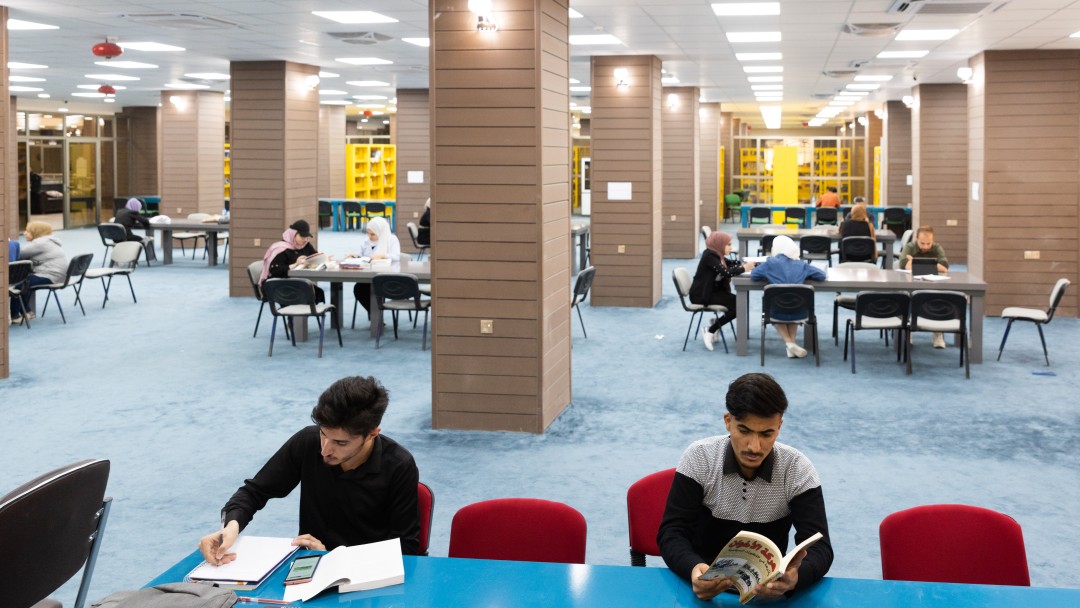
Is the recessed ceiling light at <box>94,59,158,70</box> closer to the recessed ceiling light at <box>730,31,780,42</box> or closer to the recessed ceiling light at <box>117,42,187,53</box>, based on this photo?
the recessed ceiling light at <box>117,42,187,53</box>

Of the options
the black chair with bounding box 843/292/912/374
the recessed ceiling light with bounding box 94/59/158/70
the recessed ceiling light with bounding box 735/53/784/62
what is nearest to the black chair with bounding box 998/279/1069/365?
the black chair with bounding box 843/292/912/374

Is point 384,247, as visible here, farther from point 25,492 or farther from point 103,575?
point 25,492

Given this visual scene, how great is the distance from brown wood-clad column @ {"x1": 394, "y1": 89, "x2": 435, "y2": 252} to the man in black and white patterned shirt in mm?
16576

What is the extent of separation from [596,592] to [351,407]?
0.91 metres

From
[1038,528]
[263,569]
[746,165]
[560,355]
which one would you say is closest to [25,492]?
[263,569]

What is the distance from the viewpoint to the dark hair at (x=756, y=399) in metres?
3.08

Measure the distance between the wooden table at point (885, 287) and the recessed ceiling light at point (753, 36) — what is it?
2547 mm

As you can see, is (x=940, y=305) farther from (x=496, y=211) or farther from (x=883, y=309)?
(x=496, y=211)

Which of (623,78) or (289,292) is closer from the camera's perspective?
(289,292)

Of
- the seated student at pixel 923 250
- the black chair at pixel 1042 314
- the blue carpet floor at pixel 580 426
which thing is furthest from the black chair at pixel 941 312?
the seated student at pixel 923 250

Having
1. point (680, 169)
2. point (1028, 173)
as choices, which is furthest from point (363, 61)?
point (1028, 173)

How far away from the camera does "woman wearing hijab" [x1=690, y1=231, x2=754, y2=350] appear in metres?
10.5

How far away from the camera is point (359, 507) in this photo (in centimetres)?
348

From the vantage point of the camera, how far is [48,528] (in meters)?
3.14
